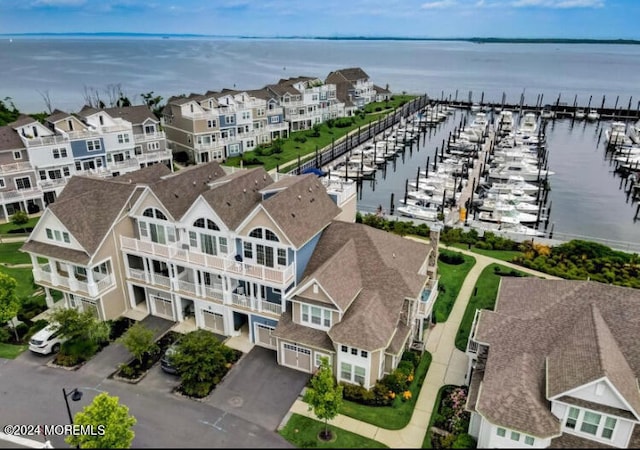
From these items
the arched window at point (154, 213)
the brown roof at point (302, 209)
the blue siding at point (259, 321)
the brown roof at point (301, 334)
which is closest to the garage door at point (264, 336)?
the blue siding at point (259, 321)

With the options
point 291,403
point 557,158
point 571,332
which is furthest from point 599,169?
point 291,403

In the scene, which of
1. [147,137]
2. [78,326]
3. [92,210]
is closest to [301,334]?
[78,326]

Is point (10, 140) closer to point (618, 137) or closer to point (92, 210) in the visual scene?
point (92, 210)

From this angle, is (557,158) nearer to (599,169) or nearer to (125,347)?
(599,169)

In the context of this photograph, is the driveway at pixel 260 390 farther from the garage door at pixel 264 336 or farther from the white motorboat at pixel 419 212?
the white motorboat at pixel 419 212

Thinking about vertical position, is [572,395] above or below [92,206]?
below

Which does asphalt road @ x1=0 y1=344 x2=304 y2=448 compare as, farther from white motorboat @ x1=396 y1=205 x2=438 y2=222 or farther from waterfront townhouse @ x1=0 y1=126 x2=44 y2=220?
white motorboat @ x1=396 y1=205 x2=438 y2=222
